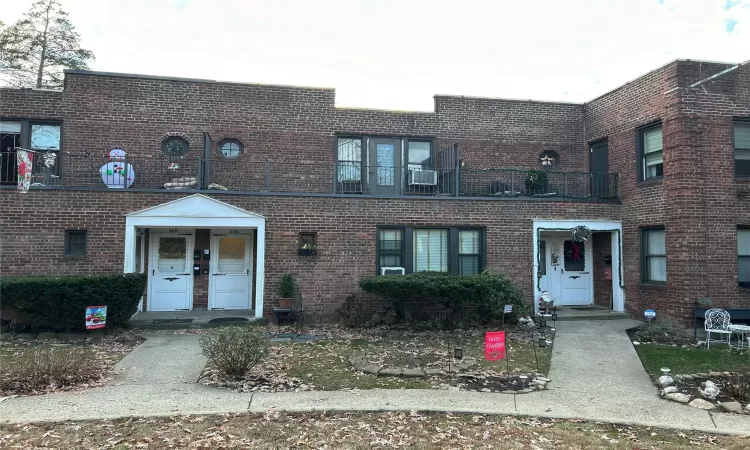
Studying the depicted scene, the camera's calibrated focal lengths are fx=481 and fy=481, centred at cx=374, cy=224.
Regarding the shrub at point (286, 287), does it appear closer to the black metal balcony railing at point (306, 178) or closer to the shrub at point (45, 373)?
the black metal balcony railing at point (306, 178)

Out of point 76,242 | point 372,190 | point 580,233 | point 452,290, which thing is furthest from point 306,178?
point 580,233

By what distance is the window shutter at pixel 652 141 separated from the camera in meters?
11.7

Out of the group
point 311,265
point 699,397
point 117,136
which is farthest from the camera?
point 117,136

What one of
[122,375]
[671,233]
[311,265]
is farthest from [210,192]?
[671,233]

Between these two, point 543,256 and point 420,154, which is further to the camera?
point 420,154

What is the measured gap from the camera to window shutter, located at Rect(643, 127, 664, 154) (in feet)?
38.4

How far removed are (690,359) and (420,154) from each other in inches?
322

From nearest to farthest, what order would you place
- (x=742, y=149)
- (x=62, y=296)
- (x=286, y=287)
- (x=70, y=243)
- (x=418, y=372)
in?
(x=418, y=372) < (x=62, y=296) < (x=70, y=243) < (x=286, y=287) < (x=742, y=149)

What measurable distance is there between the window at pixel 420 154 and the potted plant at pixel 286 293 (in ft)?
16.8

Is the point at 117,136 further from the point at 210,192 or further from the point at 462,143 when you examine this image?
the point at 462,143

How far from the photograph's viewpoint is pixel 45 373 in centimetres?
632

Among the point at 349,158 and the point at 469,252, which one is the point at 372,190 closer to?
the point at 349,158

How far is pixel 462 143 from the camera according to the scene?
13.9 metres

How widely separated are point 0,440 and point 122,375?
95.9 inches
